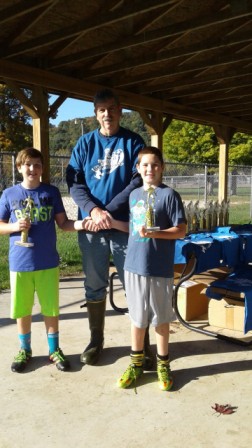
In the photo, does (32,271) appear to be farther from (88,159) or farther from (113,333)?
(113,333)

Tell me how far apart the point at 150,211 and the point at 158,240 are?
20 centimetres

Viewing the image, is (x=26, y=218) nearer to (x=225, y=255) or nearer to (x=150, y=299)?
(x=150, y=299)

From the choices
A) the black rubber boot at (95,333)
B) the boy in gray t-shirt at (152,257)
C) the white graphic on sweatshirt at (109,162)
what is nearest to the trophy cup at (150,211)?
the boy in gray t-shirt at (152,257)

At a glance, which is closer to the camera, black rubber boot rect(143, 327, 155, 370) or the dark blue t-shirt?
the dark blue t-shirt

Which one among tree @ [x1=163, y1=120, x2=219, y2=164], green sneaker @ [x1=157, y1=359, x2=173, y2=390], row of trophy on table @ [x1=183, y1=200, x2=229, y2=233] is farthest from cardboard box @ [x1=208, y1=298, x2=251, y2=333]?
tree @ [x1=163, y1=120, x2=219, y2=164]

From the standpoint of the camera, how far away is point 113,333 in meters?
3.81

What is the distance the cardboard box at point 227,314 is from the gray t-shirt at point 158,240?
1.33 metres

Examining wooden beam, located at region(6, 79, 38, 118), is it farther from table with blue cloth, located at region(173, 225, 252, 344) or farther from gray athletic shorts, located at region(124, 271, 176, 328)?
gray athletic shorts, located at region(124, 271, 176, 328)

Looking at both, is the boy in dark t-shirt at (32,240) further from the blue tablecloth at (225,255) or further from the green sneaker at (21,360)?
the blue tablecloth at (225,255)

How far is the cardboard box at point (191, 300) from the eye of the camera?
418 centimetres

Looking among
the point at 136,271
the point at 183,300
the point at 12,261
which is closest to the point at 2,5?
the point at 12,261

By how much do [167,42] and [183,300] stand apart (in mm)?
3529

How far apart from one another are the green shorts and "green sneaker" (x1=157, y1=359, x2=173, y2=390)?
84 centimetres

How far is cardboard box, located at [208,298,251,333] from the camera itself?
3880mm
